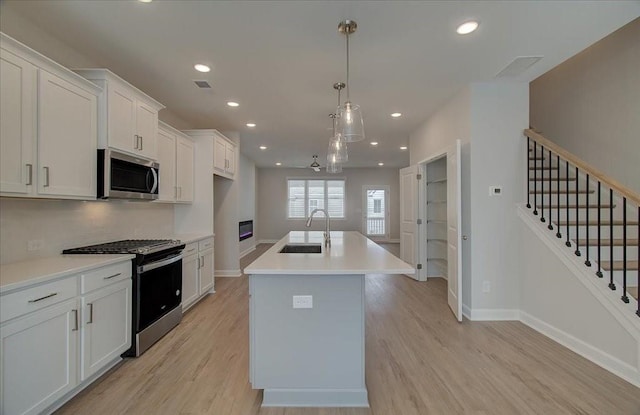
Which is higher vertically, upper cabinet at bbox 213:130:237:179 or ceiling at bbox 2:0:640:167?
ceiling at bbox 2:0:640:167

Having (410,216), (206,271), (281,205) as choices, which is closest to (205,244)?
(206,271)

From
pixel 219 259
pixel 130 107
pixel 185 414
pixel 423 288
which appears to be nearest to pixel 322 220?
pixel 219 259

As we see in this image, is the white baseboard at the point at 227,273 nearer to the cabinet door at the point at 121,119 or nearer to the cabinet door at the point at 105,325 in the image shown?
the cabinet door at the point at 105,325

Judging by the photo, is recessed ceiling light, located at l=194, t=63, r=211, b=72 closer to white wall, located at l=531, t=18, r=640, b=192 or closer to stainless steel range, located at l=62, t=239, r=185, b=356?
stainless steel range, located at l=62, t=239, r=185, b=356

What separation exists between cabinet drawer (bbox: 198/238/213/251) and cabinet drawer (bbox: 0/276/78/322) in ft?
6.83

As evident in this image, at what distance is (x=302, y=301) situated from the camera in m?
2.01

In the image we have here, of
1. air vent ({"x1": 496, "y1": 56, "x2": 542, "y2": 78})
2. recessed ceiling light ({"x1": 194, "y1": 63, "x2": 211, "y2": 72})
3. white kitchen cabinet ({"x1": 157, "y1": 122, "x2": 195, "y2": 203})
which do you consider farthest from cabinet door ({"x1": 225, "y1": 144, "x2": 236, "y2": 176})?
air vent ({"x1": 496, "y1": 56, "x2": 542, "y2": 78})

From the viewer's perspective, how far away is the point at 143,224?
3707 millimetres

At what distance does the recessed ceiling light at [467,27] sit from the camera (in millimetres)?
2283

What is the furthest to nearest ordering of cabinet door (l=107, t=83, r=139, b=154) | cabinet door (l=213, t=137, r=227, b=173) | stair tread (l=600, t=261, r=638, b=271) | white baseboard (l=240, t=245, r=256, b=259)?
white baseboard (l=240, t=245, r=256, b=259) → cabinet door (l=213, t=137, r=227, b=173) → stair tread (l=600, t=261, r=638, b=271) → cabinet door (l=107, t=83, r=139, b=154)

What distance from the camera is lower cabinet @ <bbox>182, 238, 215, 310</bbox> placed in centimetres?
368

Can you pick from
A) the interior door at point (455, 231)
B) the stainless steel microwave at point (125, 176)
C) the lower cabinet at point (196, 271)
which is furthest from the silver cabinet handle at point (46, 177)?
the interior door at point (455, 231)

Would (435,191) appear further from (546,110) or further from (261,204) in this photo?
(261,204)

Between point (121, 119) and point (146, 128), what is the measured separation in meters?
0.40
